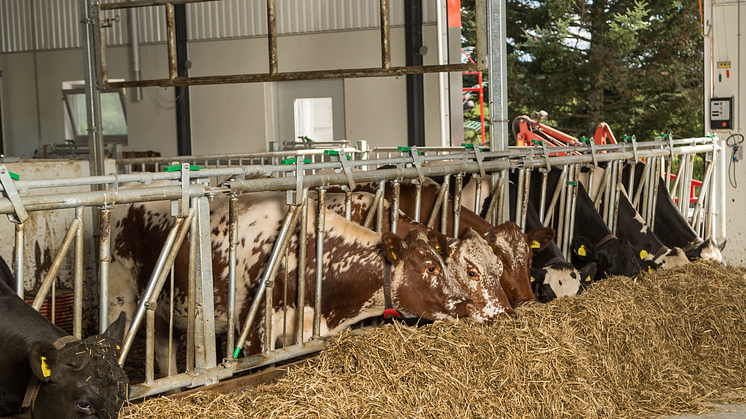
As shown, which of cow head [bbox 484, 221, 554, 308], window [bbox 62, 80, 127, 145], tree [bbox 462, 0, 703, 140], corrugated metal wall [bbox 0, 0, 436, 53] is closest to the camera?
cow head [bbox 484, 221, 554, 308]

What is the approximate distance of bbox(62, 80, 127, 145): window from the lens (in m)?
14.8

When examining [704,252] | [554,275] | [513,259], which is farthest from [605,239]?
[513,259]

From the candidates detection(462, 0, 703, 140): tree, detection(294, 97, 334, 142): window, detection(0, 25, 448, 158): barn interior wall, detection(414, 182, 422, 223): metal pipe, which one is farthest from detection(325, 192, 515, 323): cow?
detection(462, 0, 703, 140): tree

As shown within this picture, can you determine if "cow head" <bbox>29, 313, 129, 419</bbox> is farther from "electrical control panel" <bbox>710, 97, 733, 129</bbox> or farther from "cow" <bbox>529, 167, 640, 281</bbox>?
"electrical control panel" <bbox>710, 97, 733, 129</bbox>

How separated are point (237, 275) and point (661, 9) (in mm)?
19478

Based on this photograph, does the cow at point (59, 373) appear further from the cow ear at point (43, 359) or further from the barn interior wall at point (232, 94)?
the barn interior wall at point (232, 94)

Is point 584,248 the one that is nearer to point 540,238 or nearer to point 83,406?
point 540,238

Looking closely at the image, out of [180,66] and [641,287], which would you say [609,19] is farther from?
[641,287]

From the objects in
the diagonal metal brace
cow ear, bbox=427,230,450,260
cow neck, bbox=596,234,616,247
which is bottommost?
cow neck, bbox=596,234,616,247

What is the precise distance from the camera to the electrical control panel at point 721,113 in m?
8.02

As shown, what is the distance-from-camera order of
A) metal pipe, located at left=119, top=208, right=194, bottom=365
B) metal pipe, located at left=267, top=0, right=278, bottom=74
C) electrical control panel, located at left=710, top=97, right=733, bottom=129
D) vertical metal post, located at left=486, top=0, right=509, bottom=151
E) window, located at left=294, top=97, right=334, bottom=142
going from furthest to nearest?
window, located at left=294, top=97, right=334, bottom=142 → electrical control panel, located at left=710, top=97, right=733, bottom=129 → vertical metal post, located at left=486, top=0, right=509, bottom=151 → metal pipe, located at left=267, top=0, right=278, bottom=74 → metal pipe, located at left=119, top=208, right=194, bottom=365

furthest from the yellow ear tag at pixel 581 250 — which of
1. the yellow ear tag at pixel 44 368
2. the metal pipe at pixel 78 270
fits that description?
the yellow ear tag at pixel 44 368

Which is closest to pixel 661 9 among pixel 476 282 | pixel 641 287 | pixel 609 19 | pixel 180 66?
pixel 609 19

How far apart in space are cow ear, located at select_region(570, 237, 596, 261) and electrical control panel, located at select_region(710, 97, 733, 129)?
3.84 metres
